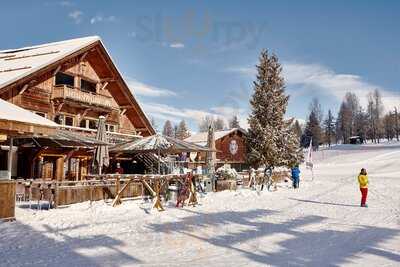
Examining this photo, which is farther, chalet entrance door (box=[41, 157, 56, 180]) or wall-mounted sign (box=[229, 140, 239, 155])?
wall-mounted sign (box=[229, 140, 239, 155])

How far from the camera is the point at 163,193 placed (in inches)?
664

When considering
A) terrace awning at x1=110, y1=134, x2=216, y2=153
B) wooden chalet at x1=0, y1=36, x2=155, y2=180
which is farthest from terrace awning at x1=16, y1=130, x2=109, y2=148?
terrace awning at x1=110, y1=134, x2=216, y2=153

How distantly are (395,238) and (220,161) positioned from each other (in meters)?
38.1

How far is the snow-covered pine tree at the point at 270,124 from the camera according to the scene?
1406 inches

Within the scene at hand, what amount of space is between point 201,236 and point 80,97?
17.5 m

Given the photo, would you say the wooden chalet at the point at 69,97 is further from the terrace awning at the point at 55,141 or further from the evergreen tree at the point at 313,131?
the evergreen tree at the point at 313,131

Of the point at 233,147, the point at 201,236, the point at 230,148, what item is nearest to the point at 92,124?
the point at 201,236

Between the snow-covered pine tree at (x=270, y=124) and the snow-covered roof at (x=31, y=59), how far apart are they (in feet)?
55.1

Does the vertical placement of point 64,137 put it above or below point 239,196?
above

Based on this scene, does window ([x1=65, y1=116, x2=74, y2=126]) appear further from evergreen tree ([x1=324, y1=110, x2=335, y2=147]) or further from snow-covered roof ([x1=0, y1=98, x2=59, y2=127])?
evergreen tree ([x1=324, y1=110, x2=335, y2=147])

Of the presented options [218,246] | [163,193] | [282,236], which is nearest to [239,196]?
[163,193]

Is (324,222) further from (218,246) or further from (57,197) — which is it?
(57,197)

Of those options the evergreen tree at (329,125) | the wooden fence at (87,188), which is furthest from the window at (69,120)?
the evergreen tree at (329,125)

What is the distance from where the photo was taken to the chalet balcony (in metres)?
23.3
